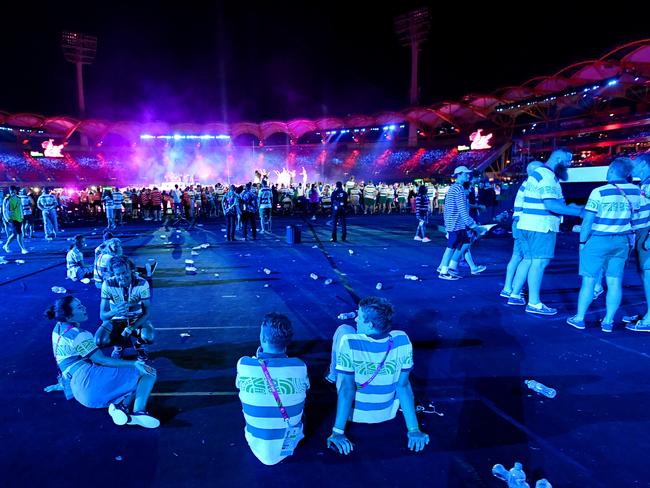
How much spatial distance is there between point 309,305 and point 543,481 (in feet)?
13.3

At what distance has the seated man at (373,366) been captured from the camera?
2551mm

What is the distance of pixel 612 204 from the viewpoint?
444 cm

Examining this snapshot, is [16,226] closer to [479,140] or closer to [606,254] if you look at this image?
[606,254]

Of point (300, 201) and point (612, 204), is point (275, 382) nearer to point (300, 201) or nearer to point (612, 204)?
point (612, 204)

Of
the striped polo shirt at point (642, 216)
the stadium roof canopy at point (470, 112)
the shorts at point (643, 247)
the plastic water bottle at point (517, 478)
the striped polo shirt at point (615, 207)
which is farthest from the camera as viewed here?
the stadium roof canopy at point (470, 112)

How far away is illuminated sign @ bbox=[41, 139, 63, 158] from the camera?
4779cm

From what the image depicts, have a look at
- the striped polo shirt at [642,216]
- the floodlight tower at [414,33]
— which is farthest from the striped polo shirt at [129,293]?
the floodlight tower at [414,33]

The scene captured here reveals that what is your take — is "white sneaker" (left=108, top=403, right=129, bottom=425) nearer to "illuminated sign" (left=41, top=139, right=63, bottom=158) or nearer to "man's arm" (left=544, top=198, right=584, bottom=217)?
"man's arm" (left=544, top=198, right=584, bottom=217)

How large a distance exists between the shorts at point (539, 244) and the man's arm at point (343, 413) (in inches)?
147

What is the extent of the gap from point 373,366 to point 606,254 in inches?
139

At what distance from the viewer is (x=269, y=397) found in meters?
2.45

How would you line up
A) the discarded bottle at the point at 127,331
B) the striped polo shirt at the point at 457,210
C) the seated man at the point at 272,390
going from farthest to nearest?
the striped polo shirt at the point at 457,210, the discarded bottle at the point at 127,331, the seated man at the point at 272,390

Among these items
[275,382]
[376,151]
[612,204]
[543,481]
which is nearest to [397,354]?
[275,382]

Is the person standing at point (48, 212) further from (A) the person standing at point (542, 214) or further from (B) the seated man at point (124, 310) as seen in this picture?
(A) the person standing at point (542, 214)
